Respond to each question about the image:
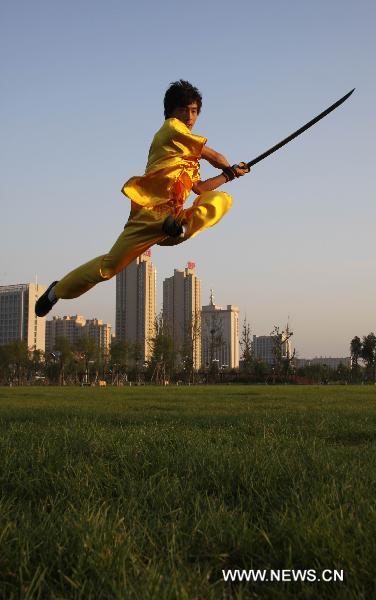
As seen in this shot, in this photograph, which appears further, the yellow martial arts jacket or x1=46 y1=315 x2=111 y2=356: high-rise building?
x1=46 y1=315 x2=111 y2=356: high-rise building

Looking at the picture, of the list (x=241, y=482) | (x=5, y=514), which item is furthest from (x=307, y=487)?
(x=5, y=514)

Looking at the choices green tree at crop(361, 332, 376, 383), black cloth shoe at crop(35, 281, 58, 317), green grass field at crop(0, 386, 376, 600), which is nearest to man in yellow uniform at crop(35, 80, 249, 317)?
black cloth shoe at crop(35, 281, 58, 317)

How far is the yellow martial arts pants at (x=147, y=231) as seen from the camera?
210 inches

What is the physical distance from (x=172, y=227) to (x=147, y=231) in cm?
35

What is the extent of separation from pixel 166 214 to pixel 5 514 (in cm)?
325

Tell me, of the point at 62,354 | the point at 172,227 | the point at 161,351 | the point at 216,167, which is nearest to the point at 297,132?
the point at 216,167

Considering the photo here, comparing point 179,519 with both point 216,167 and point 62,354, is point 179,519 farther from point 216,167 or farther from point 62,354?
point 62,354

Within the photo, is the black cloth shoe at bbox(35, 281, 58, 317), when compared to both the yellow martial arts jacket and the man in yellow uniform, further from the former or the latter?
the yellow martial arts jacket

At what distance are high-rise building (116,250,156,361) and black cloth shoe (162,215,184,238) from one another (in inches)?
4275

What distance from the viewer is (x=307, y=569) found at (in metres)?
2.24

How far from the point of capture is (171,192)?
5605 millimetres

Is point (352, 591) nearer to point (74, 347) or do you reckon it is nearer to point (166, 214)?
point (166, 214)

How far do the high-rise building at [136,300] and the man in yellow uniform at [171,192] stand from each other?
354 ft

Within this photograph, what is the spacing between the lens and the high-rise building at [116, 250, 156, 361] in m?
115
